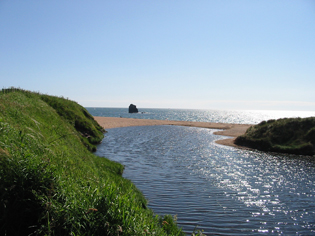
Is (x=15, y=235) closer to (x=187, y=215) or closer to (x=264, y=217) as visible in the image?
(x=187, y=215)

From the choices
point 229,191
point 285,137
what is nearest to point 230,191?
point 229,191

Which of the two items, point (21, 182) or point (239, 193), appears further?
point (239, 193)

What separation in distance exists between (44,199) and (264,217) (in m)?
11.3

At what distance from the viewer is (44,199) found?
5.21m

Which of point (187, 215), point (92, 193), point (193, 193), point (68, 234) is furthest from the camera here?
point (193, 193)

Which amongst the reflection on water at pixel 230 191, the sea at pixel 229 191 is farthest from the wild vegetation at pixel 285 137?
the reflection on water at pixel 230 191

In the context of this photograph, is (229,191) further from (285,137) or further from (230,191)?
(285,137)

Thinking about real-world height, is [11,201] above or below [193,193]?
above

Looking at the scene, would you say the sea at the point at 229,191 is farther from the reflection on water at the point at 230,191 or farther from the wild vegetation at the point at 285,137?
the wild vegetation at the point at 285,137

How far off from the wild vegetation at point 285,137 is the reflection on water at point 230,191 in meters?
5.20

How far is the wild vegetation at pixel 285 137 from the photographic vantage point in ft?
99.9

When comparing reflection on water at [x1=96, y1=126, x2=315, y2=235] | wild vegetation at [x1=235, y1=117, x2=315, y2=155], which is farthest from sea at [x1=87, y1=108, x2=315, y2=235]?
wild vegetation at [x1=235, y1=117, x2=315, y2=155]

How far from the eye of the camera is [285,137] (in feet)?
111

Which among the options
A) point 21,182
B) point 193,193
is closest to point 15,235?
point 21,182
